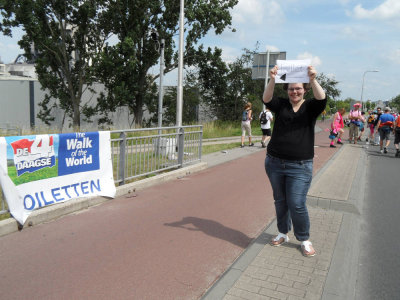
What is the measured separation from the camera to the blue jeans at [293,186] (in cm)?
360

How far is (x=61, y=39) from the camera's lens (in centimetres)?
2034

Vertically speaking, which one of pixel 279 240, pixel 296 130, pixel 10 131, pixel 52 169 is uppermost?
pixel 296 130

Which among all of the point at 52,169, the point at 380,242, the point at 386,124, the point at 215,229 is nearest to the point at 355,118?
the point at 386,124

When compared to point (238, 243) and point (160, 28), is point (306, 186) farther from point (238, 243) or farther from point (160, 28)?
point (160, 28)

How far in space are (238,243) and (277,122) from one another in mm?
1600

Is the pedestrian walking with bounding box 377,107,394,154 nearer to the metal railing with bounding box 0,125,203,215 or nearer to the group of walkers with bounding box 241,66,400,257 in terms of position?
the metal railing with bounding box 0,125,203,215

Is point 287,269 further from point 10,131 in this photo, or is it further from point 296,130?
point 10,131

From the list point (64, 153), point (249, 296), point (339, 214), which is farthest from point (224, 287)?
point (64, 153)

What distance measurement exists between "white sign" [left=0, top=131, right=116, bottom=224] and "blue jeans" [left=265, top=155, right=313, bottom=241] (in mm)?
3160

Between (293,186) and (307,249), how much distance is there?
774 mm

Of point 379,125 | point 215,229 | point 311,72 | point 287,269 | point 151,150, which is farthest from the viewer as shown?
point 379,125

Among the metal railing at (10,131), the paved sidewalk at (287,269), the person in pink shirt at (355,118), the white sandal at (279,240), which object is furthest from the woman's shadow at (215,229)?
the person in pink shirt at (355,118)

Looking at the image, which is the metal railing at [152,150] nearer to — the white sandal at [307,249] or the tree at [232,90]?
the white sandal at [307,249]

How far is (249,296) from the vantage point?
296cm
